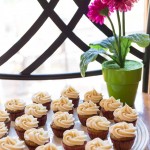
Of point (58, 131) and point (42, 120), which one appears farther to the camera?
point (42, 120)

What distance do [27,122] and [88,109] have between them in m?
0.25

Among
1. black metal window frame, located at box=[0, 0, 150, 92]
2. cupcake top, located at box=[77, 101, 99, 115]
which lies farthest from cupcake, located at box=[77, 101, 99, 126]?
black metal window frame, located at box=[0, 0, 150, 92]

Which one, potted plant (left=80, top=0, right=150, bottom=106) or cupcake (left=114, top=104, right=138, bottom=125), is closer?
cupcake (left=114, top=104, right=138, bottom=125)

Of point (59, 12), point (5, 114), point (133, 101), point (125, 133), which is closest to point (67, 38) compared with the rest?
point (59, 12)

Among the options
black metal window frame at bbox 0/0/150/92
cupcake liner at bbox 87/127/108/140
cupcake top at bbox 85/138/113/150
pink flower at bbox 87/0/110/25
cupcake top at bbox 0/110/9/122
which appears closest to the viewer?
cupcake top at bbox 85/138/113/150

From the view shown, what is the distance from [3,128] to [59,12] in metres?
0.76

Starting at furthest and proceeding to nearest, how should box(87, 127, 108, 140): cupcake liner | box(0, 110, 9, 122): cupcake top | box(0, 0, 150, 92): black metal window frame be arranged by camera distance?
box(0, 0, 150, 92): black metal window frame < box(0, 110, 9, 122): cupcake top < box(87, 127, 108, 140): cupcake liner

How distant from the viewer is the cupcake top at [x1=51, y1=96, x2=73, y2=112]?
Result: 53.7 inches

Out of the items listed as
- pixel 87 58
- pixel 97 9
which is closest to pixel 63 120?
pixel 87 58

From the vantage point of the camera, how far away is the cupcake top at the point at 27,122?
1.23m

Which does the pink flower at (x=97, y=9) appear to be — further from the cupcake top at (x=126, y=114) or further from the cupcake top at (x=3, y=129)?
the cupcake top at (x=3, y=129)

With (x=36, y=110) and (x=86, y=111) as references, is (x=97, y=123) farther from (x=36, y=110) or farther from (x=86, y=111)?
(x=36, y=110)

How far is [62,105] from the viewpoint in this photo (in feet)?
4.51

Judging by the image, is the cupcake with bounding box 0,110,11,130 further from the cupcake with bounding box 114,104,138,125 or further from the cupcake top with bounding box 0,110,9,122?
the cupcake with bounding box 114,104,138,125
